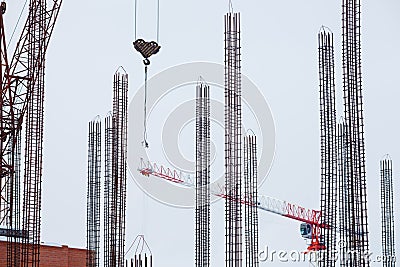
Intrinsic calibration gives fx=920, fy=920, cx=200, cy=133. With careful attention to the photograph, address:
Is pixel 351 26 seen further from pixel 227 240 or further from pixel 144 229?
pixel 144 229

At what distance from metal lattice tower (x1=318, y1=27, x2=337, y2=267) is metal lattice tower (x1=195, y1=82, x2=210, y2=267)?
15.0 feet

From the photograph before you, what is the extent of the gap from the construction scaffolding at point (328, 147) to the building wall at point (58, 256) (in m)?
11.7

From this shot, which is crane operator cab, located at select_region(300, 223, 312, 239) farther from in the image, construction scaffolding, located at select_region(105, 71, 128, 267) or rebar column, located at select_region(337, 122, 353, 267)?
rebar column, located at select_region(337, 122, 353, 267)

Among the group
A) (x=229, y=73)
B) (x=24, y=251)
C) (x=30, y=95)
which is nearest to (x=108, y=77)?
(x=30, y=95)

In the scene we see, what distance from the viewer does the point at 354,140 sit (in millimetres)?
17078

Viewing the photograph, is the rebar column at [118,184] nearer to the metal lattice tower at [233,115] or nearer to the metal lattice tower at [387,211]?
the metal lattice tower at [233,115]

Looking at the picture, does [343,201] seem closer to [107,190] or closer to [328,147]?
[328,147]

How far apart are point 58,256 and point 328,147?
44.0 feet

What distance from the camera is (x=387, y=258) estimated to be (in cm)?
2462

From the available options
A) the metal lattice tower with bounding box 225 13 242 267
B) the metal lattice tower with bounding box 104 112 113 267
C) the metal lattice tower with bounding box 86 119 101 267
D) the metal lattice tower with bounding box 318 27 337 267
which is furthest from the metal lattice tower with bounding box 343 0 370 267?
the metal lattice tower with bounding box 86 119 101 267

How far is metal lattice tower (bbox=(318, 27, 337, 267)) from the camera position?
18109 mm

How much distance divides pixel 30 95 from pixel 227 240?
24.3 ft

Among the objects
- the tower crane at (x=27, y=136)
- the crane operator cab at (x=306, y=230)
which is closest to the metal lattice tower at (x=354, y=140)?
the tower crane at (x=27, y=136)

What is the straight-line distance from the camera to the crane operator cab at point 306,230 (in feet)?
113
